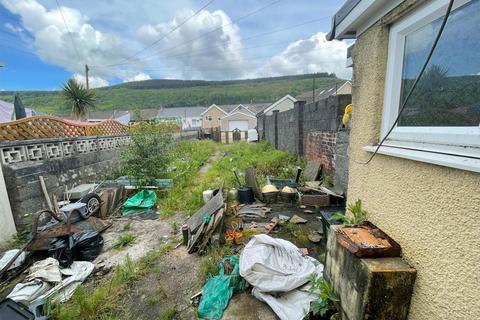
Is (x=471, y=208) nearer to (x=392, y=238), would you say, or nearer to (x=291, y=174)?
(x=392, y=238)

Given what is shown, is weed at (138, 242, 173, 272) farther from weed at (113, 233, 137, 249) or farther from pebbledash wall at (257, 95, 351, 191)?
pebbledash wall at (257, 95, 351, 191)

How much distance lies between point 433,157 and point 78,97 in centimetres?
1615

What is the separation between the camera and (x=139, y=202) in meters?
5.50

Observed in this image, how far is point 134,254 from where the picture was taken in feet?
11.7

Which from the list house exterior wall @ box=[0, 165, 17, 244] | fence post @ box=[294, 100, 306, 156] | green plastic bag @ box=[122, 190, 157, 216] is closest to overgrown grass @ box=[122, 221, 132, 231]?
green plastic bag @ box=[122, 190, 157, 216]

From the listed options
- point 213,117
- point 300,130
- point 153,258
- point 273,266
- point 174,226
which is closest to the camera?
point 273,266

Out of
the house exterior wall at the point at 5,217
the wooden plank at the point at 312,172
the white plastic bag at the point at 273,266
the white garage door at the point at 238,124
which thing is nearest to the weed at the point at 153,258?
the white plastic bag at the point at 273,266

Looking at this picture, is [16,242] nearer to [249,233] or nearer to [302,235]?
[249,233]

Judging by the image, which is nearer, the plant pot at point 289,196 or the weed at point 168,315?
the weed at point 168,315

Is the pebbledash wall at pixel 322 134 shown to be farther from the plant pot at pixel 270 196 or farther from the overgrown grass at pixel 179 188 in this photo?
the overgrown grass at pixel 179 188

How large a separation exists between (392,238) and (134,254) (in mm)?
3645

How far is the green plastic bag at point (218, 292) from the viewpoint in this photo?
7.48 feet

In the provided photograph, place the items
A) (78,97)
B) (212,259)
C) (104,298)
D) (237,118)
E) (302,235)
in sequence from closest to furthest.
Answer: (104,298), (212,259), (302,235), (78,97), (237,118)

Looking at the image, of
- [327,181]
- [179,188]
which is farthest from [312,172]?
[179,188]
